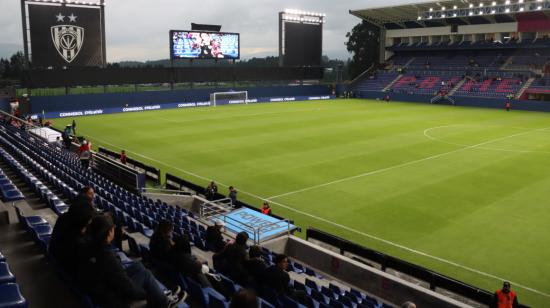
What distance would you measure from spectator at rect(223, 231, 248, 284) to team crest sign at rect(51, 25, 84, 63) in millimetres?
47772

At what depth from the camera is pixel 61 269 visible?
20.4ft

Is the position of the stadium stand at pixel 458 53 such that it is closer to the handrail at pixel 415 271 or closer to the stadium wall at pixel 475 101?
the stadium wall at pixel 475 101

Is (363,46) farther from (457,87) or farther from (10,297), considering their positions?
(10,297)

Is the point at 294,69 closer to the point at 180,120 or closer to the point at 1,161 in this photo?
the point at 180,120

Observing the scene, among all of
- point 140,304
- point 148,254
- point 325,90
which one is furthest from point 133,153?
point 325,90

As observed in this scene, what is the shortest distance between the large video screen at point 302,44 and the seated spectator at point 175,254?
6146cm

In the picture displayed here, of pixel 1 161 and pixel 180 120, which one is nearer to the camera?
pixel 1 161

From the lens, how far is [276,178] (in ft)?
70.5

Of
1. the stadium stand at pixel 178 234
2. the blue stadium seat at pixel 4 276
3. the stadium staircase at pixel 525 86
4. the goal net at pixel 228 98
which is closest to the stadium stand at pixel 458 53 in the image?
the stadium staircase at pixel 525 86

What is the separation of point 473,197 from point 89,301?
16240 millimetres

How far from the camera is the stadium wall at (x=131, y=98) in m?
49.4

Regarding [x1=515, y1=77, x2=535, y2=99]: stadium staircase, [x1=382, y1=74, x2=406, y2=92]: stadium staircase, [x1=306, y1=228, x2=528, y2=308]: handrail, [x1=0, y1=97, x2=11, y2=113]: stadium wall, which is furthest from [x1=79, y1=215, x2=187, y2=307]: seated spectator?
[x1=382, y1=74, x2=406, y2=92]: stadium staircase

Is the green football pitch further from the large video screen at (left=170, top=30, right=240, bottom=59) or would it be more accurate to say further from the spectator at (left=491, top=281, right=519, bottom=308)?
the large video screen at (left=170, top=30, right=240, bottom=59)

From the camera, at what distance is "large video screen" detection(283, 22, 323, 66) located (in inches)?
2635
